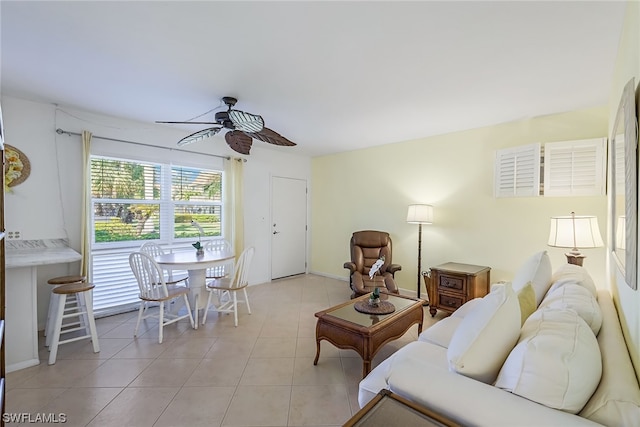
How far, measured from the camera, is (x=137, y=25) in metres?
1.76

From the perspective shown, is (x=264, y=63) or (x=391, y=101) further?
(x=391, y=101)

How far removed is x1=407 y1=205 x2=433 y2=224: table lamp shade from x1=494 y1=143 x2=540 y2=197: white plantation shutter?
830mm

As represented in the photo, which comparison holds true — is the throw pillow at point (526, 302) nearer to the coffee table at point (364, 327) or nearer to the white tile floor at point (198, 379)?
the coffee table at point (364, 327)

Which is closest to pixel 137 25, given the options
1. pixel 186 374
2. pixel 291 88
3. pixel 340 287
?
pixel 291 88

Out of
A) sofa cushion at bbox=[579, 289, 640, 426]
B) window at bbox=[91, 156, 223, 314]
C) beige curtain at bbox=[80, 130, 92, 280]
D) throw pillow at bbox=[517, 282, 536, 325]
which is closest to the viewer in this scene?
sofa cushion at bbox=[579, 289, 640, 426]

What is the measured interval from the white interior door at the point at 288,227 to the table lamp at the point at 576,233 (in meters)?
4.02

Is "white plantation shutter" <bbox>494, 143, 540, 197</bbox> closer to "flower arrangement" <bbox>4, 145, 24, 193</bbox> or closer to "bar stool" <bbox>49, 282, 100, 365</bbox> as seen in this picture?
"bar stool" <bbox>49, 282, 100, 365</bbox>

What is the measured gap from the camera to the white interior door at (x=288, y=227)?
5320mm

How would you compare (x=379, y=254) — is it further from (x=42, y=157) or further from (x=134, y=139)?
(x=42, y=157)

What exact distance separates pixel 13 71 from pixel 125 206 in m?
1.72

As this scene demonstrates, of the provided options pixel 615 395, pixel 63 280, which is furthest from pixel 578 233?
pixel 63 280

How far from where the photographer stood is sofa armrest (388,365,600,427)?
89cm

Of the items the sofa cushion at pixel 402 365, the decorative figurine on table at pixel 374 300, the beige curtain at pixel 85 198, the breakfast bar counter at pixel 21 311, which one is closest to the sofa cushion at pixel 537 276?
the sofa cushion at pixel 402 365

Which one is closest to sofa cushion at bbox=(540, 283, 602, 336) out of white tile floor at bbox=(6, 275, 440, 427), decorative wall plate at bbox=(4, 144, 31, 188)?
white tile floor at bbox=(6, 275, 440, 427)
